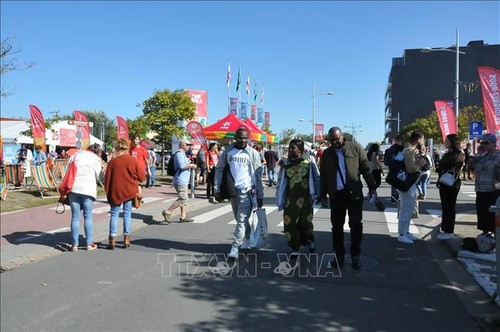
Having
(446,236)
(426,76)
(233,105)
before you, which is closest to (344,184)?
(446,236)

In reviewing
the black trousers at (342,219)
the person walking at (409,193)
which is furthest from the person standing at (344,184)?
the person walking at (409,193)

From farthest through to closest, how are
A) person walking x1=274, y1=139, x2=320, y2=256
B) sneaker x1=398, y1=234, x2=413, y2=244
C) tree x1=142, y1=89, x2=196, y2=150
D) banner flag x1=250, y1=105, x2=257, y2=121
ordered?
1. banner flag x1=250, y1=105, x2=257, y2=121
2. tree x1=142, y1=89, x2=196, y2=150
3. sneaker x1=398, y1=234, x2=413, y2=244
4. person walking x1=274, y1=139, x2=320, y2=256

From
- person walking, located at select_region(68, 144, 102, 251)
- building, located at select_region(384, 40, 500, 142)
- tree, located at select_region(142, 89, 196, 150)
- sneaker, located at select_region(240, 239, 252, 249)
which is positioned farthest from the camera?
building, located at select_region(384, 40, 500, 142)

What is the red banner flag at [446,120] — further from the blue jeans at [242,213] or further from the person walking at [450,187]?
the blue jeans at [242,213]

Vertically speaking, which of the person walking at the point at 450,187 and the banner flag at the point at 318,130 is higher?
the banner flag at the point at 318,130

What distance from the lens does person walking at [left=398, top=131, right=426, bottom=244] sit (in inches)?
290

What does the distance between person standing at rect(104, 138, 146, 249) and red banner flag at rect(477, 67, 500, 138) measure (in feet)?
28.4

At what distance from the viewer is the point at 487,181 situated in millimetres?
6719

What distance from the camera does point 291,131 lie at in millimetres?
81688

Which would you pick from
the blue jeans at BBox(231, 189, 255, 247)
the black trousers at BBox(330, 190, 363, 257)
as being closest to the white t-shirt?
the blue jeans at BBox(231, 189, 255, 247)

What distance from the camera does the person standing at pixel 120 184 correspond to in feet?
23.6

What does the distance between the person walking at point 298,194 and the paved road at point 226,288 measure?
39 centimetres

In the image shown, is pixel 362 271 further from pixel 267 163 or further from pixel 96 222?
pixel 267 163

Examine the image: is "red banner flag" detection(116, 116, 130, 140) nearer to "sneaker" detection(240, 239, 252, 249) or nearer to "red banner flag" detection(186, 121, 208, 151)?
"red banner flag" detection(186, 121, 208, 151)
